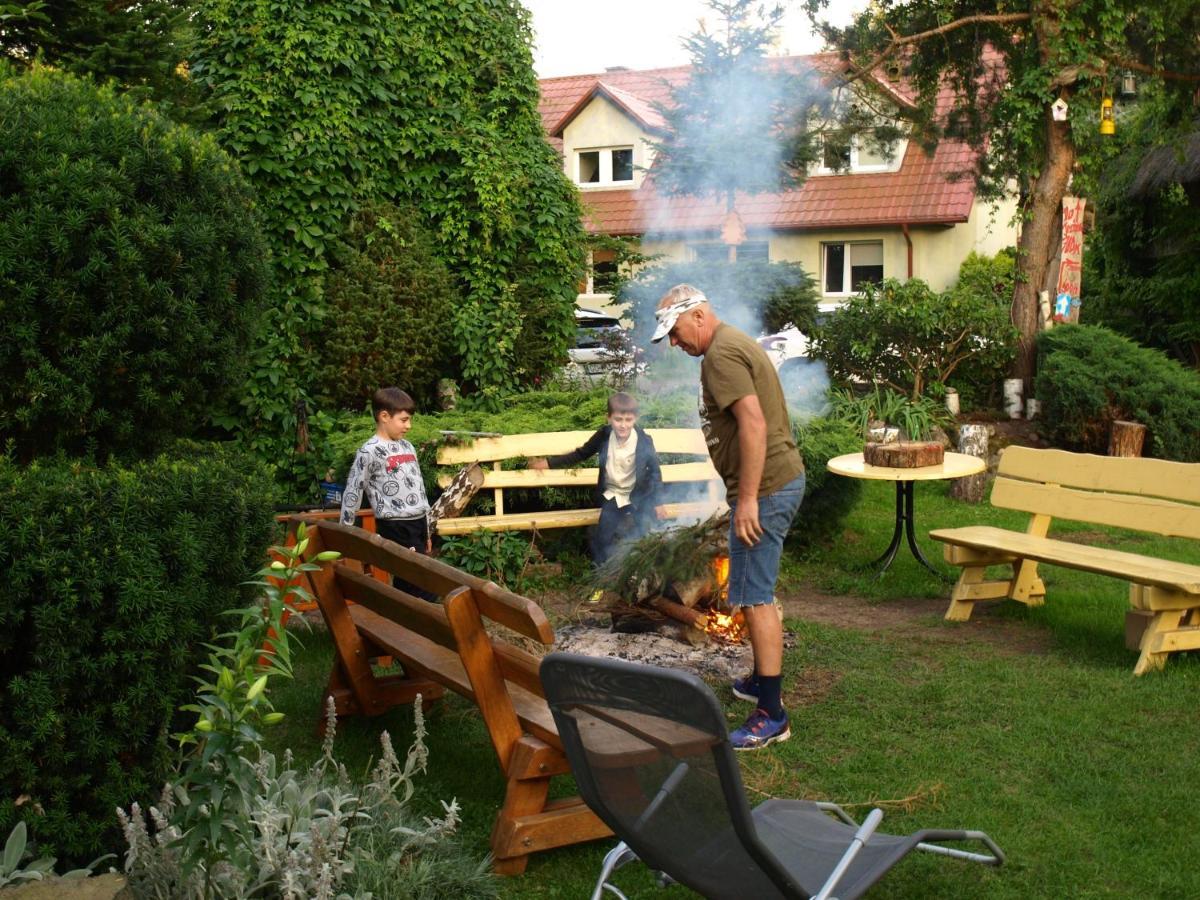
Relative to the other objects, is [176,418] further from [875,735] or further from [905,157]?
[905,157]

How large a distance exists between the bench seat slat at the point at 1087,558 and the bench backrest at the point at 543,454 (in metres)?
1.93

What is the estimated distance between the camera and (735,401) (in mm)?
5270

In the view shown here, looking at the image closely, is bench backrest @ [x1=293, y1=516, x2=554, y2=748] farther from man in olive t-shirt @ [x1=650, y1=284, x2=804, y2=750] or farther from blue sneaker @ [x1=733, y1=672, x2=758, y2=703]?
blue sneaker @ [x1=733, y1=672, x2=758, y2=703]

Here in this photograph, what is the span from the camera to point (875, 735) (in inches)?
213

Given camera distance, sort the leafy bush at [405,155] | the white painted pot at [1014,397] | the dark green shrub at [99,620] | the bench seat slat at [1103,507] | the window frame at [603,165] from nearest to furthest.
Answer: the dark green shrub at [99,620] → the bench seat slat at [1103,507] → the leafy bush at [405,155] → the white painted pot at [1014,397] → the window frame at [603,165]

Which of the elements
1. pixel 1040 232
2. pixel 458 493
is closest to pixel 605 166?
pixel 1040 232

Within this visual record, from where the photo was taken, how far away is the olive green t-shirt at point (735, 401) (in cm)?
529

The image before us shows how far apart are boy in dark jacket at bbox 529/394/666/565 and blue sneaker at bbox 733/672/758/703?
89.0 inches

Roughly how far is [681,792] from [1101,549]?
5.09 m

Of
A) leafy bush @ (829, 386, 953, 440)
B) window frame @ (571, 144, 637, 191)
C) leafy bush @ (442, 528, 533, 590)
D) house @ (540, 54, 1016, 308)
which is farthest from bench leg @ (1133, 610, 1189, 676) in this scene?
window frame @ (571, 144, 637, 191)

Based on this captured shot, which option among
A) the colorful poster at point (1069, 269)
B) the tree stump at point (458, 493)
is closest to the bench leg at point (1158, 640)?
the tree stump at point (458, 493)

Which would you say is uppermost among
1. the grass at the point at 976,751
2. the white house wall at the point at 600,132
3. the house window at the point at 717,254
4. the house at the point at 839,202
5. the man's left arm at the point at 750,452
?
the white house wall at the point at 600,132

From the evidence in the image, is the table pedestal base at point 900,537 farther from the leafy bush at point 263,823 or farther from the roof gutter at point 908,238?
the roof gutter at point 908,238

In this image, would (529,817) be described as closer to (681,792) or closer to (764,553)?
(681,792)
